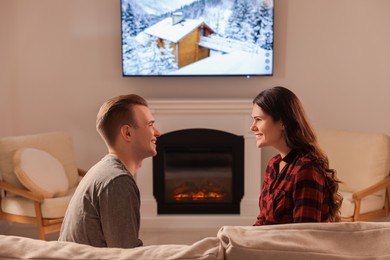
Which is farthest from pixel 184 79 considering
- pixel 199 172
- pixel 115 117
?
pixel 115 117

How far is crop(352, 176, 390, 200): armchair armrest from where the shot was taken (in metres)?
Result: 4.62

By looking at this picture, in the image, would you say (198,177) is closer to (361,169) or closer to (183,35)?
(183,35)

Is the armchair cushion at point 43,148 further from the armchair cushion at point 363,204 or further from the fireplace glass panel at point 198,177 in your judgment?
the armchair cushion at point 363,204

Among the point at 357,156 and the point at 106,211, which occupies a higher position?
the point at 106,211

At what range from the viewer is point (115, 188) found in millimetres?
1869

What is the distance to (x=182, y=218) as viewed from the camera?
17.9 feet

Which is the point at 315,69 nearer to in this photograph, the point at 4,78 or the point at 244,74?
the point at 244,74

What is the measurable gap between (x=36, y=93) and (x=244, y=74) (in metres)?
1.81

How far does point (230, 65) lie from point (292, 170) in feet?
10.7

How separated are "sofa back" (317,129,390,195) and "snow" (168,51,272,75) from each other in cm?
78

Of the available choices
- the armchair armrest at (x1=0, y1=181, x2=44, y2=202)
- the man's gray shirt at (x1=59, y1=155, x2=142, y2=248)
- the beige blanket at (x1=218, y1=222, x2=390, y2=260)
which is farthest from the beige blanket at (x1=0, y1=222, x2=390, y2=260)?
the armchair armrest at (x1=0, y1=181, x2=44, y2=202)

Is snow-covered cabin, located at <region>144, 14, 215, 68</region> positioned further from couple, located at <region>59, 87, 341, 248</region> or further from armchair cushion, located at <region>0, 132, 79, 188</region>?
couple, located at <region>59, 87, 341, 248</region>

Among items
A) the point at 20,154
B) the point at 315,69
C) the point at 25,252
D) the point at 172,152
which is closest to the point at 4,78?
the point at 20,154

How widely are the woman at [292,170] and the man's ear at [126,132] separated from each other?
0.57m
